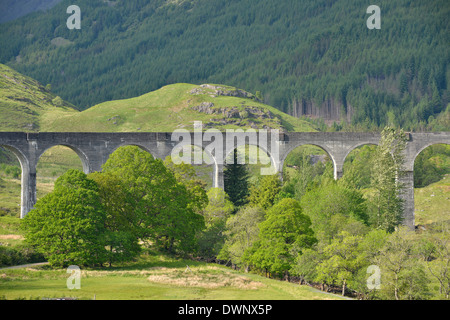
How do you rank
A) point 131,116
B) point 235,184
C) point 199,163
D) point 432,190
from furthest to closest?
point 131,116 → point 199,163 → point 432,190 → point 235,184

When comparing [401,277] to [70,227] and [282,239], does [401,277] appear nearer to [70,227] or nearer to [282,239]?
[282,239]

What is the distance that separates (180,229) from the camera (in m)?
64.5

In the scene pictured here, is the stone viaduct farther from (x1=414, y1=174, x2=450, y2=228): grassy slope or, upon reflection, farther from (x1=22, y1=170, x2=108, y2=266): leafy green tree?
(x1=22, y1=170, x2=108, y2=266): leafy green tree

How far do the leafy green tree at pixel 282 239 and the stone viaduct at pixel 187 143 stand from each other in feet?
76.1

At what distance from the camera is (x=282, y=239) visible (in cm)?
6056

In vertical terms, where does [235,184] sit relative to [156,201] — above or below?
above

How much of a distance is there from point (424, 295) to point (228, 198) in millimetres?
38658

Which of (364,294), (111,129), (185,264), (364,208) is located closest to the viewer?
(364,294)

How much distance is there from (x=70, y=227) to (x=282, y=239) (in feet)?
71.9

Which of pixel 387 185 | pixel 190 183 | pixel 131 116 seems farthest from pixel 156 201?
pixel 131 116

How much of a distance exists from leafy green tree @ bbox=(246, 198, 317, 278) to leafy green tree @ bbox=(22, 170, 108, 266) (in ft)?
54.7

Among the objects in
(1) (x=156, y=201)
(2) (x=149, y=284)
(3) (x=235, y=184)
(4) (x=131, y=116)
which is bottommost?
(2) (x=149, y=284)
